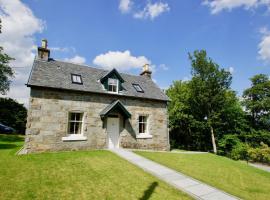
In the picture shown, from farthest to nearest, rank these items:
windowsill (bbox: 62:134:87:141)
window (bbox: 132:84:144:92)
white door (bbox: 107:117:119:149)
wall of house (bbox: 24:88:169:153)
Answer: window (bbox: 132:84:144:92) → white door (bbox: 107:117:119:149) → windowsill (bbox: 62:134:87:141) → wall of house (bbox: 24:88:169:153)

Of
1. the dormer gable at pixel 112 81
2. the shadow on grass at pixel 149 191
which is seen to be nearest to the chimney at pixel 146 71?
the dormer gable at pixel 112 81

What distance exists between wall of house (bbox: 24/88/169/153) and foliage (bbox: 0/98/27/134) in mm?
21561

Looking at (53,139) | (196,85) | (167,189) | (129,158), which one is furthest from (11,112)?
(167,189)

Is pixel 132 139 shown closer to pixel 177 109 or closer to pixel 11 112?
pixel 177 109

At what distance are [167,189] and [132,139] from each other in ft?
30.3

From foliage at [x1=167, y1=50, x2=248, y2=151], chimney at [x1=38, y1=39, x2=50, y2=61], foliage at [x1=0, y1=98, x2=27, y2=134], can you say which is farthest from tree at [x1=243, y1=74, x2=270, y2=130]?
foliage at [x1=0, y1=98, x2=27, y2=134]

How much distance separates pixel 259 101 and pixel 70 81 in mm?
30474

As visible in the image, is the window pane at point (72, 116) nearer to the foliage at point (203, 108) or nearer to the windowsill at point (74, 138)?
the windowsill at point (74, 138)

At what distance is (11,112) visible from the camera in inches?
1205

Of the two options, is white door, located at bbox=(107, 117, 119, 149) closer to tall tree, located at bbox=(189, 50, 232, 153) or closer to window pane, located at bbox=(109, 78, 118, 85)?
window pane, located at bbox=(109, 78, 118, 85)

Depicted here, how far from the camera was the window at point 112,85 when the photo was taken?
16.3 m

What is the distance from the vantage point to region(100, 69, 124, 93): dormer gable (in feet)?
53.0

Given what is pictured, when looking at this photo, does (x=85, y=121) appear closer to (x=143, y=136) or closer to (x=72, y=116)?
(x=72, y=116)

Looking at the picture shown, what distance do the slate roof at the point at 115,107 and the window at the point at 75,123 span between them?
5.92 feet
